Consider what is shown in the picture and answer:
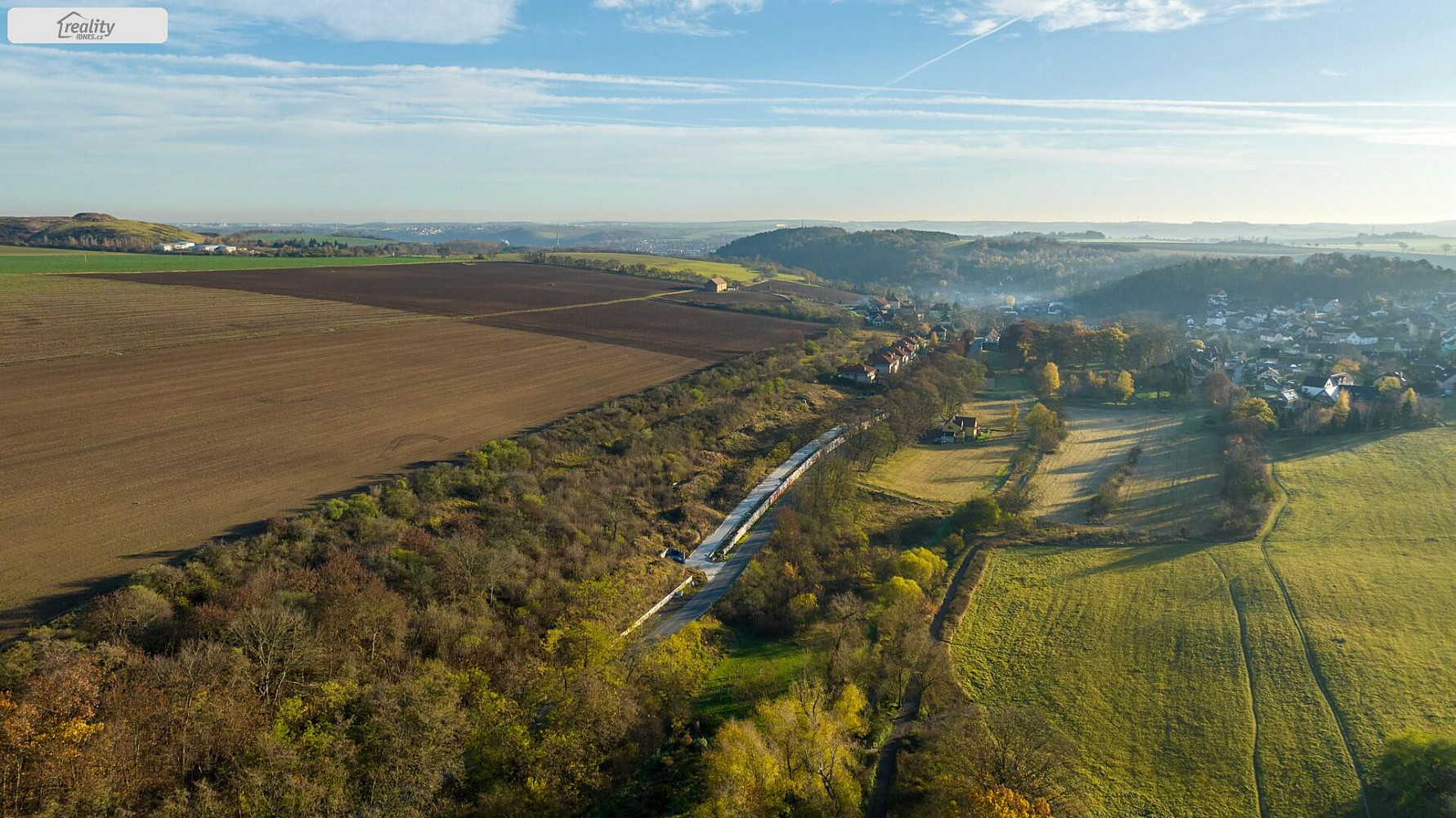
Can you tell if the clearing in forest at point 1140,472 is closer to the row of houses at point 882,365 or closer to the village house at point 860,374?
the row of houses at point 882,365

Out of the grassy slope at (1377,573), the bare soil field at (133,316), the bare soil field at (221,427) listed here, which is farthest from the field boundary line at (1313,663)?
the bare soil field at (133,316)

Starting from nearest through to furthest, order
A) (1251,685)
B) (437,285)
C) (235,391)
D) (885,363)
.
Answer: (1251,685) < (235,391) < (885,363) < (437,285)

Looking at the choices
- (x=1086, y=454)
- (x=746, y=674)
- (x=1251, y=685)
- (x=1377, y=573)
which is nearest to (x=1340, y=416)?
(x=1086, y=454)

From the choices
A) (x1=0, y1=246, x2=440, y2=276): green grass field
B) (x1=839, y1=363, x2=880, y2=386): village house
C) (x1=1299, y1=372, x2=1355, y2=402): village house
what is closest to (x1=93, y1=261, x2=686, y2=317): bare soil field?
(x1=0, y1=246, x2=440, y2=276): green grass field

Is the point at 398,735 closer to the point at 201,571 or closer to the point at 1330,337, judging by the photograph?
the point at 201,571

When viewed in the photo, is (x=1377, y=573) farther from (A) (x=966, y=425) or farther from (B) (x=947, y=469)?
(A) (x=966, y=425)

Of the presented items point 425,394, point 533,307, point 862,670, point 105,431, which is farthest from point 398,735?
point 533,307
